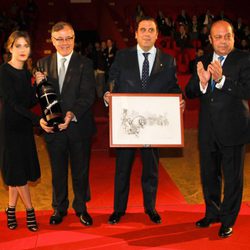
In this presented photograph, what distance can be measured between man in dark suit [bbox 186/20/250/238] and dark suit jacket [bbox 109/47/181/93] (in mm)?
241

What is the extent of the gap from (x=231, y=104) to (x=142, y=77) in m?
0.81

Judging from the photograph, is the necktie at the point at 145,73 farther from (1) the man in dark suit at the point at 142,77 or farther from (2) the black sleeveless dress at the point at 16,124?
(2) the black sleeveless dress at the point at 16,124

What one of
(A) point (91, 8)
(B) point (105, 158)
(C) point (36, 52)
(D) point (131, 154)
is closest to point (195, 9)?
(A) point (91, 8)

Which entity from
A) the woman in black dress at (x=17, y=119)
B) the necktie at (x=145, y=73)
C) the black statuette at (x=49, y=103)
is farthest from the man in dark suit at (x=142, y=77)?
the woman in black dress at (x=17, y=119)

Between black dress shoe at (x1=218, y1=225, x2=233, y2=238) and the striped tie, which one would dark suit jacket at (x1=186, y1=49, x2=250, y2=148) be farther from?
the striped tie

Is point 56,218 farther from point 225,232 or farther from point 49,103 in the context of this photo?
point 225,232

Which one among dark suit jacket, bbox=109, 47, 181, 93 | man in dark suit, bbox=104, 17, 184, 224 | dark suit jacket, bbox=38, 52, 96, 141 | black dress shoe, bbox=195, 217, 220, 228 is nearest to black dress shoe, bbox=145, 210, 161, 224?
man in dark suit, bbox=104, 17, 184, 224

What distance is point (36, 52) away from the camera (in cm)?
1497

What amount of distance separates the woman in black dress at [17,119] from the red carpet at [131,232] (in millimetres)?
223

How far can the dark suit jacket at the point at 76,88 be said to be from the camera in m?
3.70

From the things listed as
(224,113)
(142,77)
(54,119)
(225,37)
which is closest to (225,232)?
(224,113)

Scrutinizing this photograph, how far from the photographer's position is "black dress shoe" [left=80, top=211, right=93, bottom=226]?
389 centimetres

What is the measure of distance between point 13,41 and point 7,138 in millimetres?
806

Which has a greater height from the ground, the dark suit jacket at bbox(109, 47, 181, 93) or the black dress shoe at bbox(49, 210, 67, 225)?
the dark suit jacket at bbox(109, 47, 181, 93)
